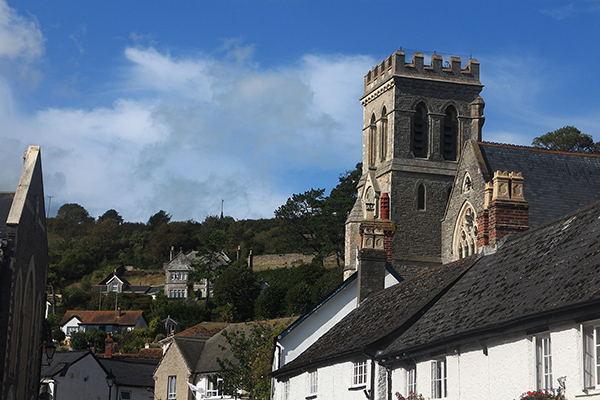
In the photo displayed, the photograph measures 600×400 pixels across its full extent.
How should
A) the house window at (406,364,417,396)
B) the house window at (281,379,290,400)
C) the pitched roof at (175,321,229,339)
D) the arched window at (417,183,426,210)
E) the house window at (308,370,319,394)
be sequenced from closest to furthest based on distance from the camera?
the house window at (406,364,417,396)
the house window at (308,370,319,394)
the house window at (281,379,290,400)
the pitched roof at (175,321,229,339)
the arched window at (417,183,426,210)

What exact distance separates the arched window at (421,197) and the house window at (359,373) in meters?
39.8

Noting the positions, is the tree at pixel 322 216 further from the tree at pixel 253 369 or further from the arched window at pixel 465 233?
the tree at pixel 253 369

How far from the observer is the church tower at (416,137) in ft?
193

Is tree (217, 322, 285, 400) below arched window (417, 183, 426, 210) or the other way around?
below

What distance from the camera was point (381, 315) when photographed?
21078mm

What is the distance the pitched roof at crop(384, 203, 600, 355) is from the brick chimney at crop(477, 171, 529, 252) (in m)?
0.78

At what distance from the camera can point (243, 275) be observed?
100500mm

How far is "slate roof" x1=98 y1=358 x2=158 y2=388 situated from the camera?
5625 centimetres

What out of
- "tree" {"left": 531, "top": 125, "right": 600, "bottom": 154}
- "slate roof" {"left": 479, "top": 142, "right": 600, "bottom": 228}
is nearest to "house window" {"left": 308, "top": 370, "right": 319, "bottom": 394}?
"slate roof" {"left": 479, "top": 142, "right": 600, "bottom": 228}

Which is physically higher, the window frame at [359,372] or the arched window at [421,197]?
the arched window at [421,197]

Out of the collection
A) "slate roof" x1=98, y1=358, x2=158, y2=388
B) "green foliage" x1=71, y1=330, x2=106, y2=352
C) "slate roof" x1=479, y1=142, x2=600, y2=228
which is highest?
"slate roof" x1=479, y1=142, x2=600, y2=228

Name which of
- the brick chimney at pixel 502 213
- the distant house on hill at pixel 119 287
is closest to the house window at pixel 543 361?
the brick chimney at pixel 502 213

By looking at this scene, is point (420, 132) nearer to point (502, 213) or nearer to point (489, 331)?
point (502, 213)

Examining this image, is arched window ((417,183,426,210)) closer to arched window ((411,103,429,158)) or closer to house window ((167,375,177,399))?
arched window ((411,103,429,158))
